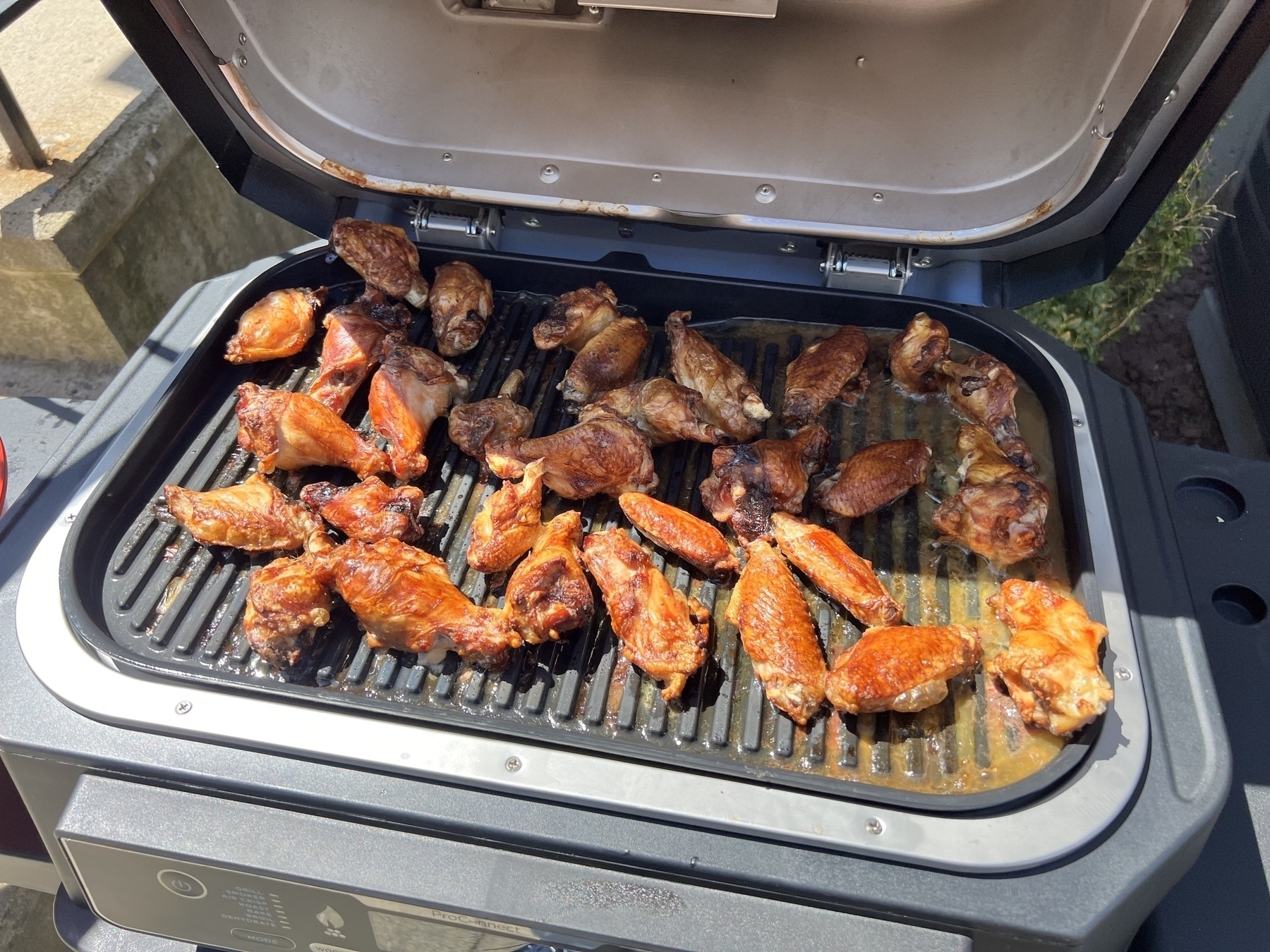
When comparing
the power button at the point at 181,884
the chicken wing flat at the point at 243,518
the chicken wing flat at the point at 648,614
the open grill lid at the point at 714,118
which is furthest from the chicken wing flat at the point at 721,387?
the power button at the point at 181,884

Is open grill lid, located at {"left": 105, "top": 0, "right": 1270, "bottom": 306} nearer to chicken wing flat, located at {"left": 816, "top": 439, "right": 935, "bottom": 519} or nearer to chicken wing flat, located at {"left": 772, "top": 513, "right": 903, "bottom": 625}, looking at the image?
chicken wing flat, located at {"left": 816, "top": 439, "right": 935, "bottom": 519}

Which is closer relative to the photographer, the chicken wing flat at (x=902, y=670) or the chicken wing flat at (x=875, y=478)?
the chicken wing flat at (x=902, y=670)

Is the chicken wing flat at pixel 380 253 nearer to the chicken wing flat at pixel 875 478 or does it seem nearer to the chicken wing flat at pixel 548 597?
the chicken wing flat at pixel 548 597

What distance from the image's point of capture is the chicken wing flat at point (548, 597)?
1.82 m

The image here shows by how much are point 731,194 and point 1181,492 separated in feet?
4.37

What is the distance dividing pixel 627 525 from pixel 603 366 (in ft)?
1.51

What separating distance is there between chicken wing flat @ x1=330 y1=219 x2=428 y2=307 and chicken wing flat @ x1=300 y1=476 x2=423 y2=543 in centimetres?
63

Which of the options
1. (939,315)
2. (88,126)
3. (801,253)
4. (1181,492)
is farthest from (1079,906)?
(88,126)

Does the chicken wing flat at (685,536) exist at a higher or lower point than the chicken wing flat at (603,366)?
lower

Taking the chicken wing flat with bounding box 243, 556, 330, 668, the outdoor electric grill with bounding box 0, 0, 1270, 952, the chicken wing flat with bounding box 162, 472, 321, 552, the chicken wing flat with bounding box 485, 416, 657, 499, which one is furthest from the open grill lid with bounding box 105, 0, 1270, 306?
the chicken wing flat with bounding box 243, 556, 330, 668

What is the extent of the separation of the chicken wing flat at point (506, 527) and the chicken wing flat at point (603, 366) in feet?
1.12

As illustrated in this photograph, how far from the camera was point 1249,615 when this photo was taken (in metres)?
1.90

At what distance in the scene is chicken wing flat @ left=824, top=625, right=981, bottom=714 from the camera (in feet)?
5.47

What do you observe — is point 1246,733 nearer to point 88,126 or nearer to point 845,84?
point 845,84
